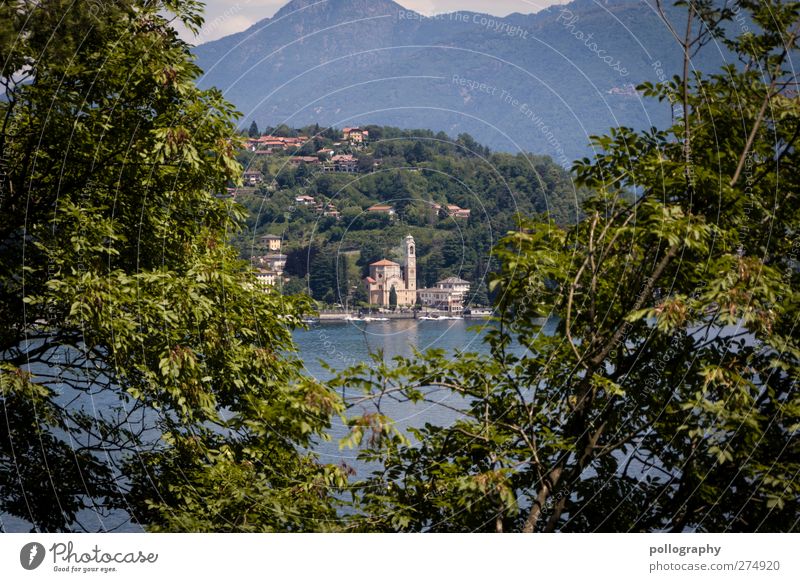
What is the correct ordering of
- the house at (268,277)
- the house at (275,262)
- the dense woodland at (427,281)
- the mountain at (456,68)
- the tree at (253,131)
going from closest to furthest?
the dense woodland at (427,281)
the mountain at (456,68)
the house at (268,277)
the house at (275,262)
the tree at (253,131)

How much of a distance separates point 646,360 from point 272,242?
4.46 metres

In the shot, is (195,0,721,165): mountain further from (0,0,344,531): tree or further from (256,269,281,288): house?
(256,269,281,288): house

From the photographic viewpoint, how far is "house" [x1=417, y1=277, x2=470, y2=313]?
28.8ft

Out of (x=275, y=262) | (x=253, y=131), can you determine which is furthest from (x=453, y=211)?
(x=253, y=131)

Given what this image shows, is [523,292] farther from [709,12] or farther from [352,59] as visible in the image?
[352,59]

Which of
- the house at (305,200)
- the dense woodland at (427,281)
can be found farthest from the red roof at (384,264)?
the house at (305,200)

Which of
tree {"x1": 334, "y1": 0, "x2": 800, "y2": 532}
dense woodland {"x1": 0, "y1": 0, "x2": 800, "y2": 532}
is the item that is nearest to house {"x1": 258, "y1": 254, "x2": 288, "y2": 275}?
dense woodland {"x1": 0, "y1": 0, "x2": 800, "y2": 532}

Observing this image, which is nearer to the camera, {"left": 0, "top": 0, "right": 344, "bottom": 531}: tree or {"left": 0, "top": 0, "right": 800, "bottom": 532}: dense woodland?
{"left": 0, "top": 0, "right": 800, "bottom": 532}: dense woodland

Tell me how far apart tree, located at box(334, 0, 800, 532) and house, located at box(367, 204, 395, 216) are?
2.84m

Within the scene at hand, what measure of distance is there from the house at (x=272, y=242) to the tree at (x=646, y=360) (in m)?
3.63

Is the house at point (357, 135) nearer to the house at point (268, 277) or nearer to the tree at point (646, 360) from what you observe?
the house at point (268, 277)

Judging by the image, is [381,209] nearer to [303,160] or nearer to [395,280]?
[395,280]

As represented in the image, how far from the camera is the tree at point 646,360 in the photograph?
641 cm

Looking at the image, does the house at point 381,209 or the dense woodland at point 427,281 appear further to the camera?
the house at point 381,209
